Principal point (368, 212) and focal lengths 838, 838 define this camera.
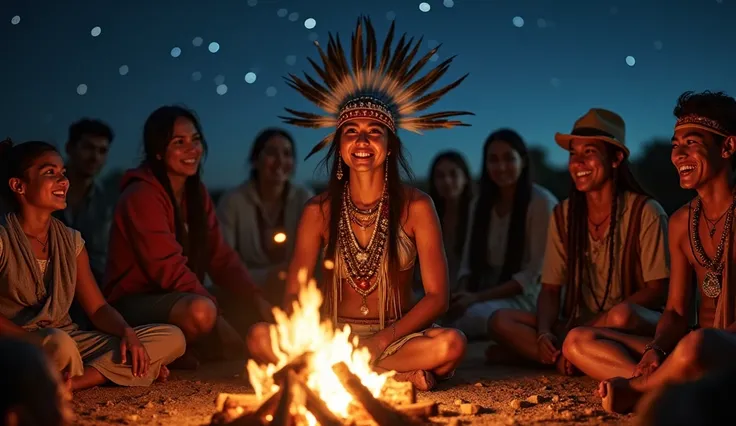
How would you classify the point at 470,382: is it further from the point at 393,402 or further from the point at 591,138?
the point at 591,138

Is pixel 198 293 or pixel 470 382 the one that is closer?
pixel 470 382

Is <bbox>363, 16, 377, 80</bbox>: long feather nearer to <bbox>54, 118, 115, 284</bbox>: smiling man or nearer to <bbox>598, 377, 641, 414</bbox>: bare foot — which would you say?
<bbox>598, 377, 641, 414</bbox>: bare foot

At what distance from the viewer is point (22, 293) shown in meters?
4.84

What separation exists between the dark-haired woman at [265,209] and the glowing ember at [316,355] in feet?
9.74

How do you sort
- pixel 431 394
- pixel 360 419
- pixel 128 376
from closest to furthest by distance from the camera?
pixel 360 419, pixel 431 394, pixel 128 376

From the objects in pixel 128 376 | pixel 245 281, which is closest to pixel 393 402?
pixel 128 376

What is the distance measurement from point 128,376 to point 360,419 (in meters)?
1.95

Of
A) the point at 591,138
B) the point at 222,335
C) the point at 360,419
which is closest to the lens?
the point at 360,419

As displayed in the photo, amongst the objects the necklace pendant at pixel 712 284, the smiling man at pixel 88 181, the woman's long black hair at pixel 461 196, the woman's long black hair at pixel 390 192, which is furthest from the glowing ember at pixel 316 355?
the smiling man at pixel 88 181

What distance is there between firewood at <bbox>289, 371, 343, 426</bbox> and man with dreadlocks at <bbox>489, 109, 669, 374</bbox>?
7.29ft

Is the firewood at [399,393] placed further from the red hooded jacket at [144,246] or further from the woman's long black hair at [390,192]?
the red hooded jacket at [144,246]

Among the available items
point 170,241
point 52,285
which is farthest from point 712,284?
point 52,285

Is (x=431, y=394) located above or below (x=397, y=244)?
below

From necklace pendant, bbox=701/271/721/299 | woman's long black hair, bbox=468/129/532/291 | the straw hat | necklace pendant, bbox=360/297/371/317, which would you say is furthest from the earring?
woman's long black hair, bbox=468/129/532/291
